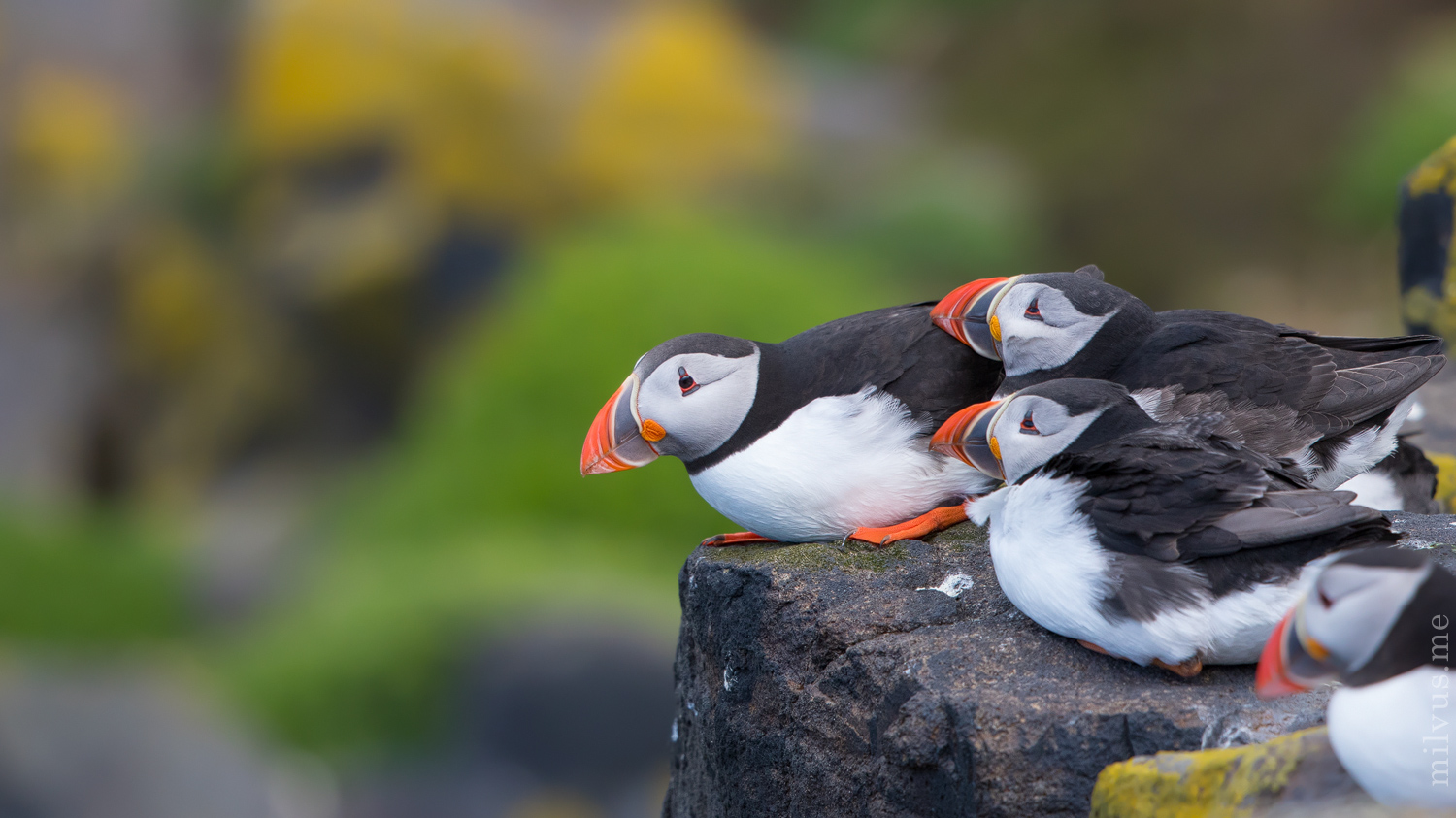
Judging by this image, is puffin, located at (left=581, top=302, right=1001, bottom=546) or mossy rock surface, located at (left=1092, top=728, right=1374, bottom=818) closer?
mossy rock surface, located at (left=1092, top=728, right=1374, bottom=818)

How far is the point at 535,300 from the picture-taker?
20.5 feet

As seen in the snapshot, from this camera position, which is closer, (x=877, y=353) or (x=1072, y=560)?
(x=1072, y=560)

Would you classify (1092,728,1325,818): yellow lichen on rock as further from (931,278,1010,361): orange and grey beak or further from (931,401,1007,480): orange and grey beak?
(931,278,1010,361): orange and grey beak

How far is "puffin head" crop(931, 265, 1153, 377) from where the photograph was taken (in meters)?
2.49

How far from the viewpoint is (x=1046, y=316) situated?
2.49 m

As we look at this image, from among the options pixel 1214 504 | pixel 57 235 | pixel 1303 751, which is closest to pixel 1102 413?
pixel 1214 504

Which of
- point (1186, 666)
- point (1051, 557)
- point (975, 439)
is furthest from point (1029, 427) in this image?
point (1186, 666)

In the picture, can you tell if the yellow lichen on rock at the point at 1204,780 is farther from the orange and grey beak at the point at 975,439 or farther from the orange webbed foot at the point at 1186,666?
the orange and grey beak at the point at 975,439

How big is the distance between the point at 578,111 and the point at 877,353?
23.5ft

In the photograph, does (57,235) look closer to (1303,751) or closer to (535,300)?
(535,300)

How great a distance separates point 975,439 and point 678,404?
1.91 feet

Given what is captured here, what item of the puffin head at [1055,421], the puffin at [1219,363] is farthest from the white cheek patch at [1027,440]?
the puffin at [1219,363]

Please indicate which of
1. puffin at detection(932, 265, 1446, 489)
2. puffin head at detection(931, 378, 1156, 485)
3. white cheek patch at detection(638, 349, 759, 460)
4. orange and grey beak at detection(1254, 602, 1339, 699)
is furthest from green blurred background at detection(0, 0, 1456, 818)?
orange and grey beak at detection(1254, 602, 1339, 699)

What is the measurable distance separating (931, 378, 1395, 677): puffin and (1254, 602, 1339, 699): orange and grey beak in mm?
218
